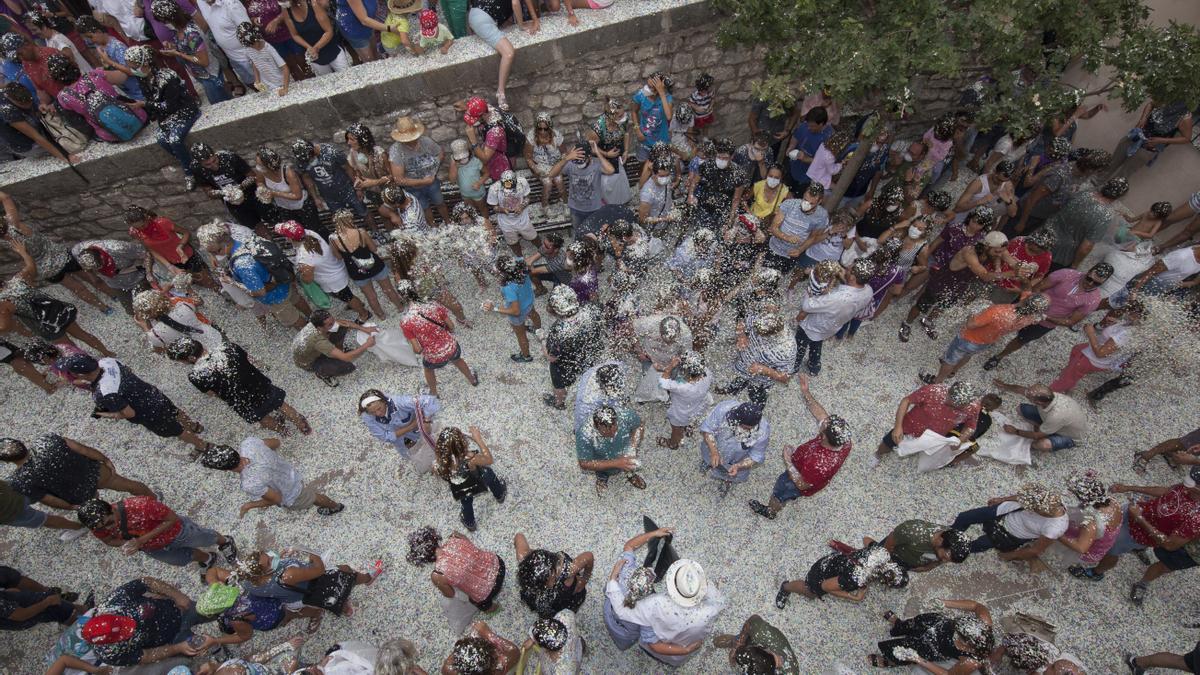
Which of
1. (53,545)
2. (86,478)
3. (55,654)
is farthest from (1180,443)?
(53,545)

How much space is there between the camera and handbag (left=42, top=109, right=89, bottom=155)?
6.53 m

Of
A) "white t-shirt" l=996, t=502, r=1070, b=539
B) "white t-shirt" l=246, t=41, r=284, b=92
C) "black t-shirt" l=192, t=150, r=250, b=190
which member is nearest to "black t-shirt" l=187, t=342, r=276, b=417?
"black t-shirt" l=192, t=150, r=250, b=190

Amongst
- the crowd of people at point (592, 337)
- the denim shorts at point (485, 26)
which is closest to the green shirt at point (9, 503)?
the crowd of people at point (592, 337)

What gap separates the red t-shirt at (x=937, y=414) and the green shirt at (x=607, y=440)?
269cm

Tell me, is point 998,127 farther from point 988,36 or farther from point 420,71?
point 420,71

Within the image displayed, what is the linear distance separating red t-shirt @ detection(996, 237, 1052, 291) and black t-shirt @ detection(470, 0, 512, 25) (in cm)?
675

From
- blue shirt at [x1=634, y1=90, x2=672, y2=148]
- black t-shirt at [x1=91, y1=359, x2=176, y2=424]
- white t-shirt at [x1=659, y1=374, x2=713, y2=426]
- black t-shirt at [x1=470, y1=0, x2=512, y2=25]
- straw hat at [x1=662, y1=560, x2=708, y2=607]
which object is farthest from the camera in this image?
blue shirt at [x1=634, y1=90, x2=672, y2=148]

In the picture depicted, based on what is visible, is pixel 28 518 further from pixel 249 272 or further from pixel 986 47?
pixel 986 47

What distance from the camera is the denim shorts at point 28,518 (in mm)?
5108

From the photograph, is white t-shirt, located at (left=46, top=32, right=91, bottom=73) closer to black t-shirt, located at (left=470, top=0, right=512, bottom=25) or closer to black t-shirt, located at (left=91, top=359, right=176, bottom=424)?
black t-shirt, located at (left=91, top=359, right=176, bottom=424)

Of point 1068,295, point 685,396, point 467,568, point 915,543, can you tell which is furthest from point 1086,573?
point 467,568

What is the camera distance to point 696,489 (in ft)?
19.2

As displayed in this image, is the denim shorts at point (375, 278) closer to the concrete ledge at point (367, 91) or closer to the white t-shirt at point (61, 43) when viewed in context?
the concrete ledge at point (367, 91)

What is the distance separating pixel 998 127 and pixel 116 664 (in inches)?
453
